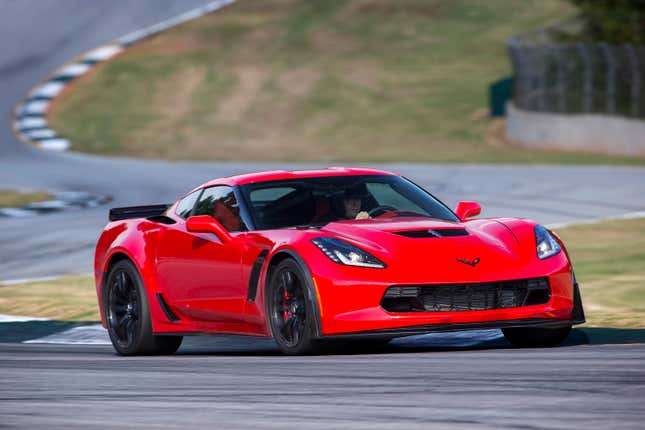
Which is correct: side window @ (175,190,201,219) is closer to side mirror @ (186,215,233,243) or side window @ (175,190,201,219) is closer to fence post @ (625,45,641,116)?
side mirror @ (186,215,233,243)

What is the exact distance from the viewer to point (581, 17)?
36.6 metres

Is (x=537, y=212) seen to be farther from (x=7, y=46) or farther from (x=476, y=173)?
(x=7, y=46)

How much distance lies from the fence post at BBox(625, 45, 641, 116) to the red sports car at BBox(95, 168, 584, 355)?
21137 millimetres

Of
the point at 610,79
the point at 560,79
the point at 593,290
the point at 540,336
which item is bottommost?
the point at 560,79

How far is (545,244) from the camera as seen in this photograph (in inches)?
320

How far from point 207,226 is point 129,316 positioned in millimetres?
1191

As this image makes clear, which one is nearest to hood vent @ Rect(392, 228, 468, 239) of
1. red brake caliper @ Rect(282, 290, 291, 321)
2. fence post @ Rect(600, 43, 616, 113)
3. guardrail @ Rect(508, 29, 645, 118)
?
red brake caliper @ Rect(282, 290, 291, 321)

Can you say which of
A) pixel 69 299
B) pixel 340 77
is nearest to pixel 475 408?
pixel 69 299

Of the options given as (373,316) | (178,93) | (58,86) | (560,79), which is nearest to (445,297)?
(373,316)

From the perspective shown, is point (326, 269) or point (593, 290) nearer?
point (326, 269)

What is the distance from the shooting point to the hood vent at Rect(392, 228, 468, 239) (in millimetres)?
7996

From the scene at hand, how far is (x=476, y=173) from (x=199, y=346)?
14870mm

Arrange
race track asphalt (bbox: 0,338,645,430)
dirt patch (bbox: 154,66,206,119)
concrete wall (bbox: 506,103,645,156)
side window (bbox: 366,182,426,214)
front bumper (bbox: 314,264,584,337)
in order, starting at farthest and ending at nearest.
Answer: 1. dirt patch (bbox: 154,66,206,119)
2. concrete wall (bbox: 506,103,645,156)
3. side window (bbox: 366,182,426,214)
4. front bumper (bbox: 314,264,584,337)
5. race track asphalt (bbox: 0,338,645,430)

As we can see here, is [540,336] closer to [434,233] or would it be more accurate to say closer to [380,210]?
[434,233]
